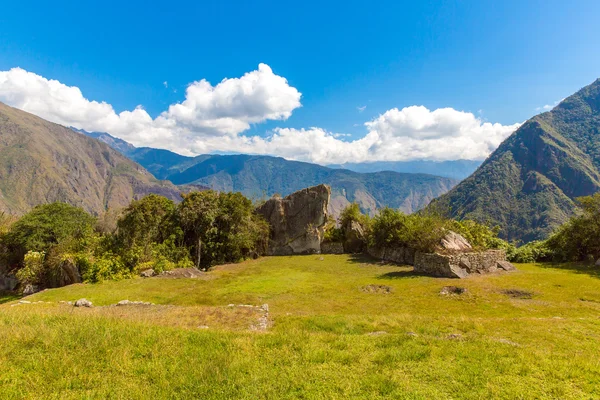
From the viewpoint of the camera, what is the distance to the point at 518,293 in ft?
51.1

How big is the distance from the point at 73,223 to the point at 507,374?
35.0m

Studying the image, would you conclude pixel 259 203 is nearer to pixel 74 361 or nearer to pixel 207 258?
pixel 207 258

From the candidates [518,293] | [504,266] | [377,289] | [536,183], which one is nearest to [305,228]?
[377,289]

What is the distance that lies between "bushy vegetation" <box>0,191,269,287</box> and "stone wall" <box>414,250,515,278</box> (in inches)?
726

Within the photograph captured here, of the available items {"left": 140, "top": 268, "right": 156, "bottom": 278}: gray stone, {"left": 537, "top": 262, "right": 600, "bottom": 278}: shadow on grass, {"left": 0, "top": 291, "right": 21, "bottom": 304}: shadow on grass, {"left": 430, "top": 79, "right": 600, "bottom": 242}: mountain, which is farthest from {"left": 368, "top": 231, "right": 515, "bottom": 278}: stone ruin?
{"left": 430, "top": 79, "right": 600, "bottom": 242}: mountain

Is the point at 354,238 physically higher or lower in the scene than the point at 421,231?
lower

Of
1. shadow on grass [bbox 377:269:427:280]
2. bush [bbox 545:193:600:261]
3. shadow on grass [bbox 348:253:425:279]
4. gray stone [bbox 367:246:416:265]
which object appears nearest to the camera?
shadow on grass [bbox 377:269:427:280]

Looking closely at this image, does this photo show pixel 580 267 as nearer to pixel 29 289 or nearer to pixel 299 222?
pixel 299 222

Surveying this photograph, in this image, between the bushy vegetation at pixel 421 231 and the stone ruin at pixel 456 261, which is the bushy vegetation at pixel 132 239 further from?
the stone ruin at pixel 456 261

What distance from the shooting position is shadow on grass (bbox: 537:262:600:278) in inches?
800

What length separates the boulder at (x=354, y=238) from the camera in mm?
34500

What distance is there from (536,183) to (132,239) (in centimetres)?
19733

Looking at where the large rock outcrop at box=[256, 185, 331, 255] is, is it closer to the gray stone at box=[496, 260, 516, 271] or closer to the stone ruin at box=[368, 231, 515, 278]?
the stone ruin at box=[368, 231, 515, 278]

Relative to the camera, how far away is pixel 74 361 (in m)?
6.07
